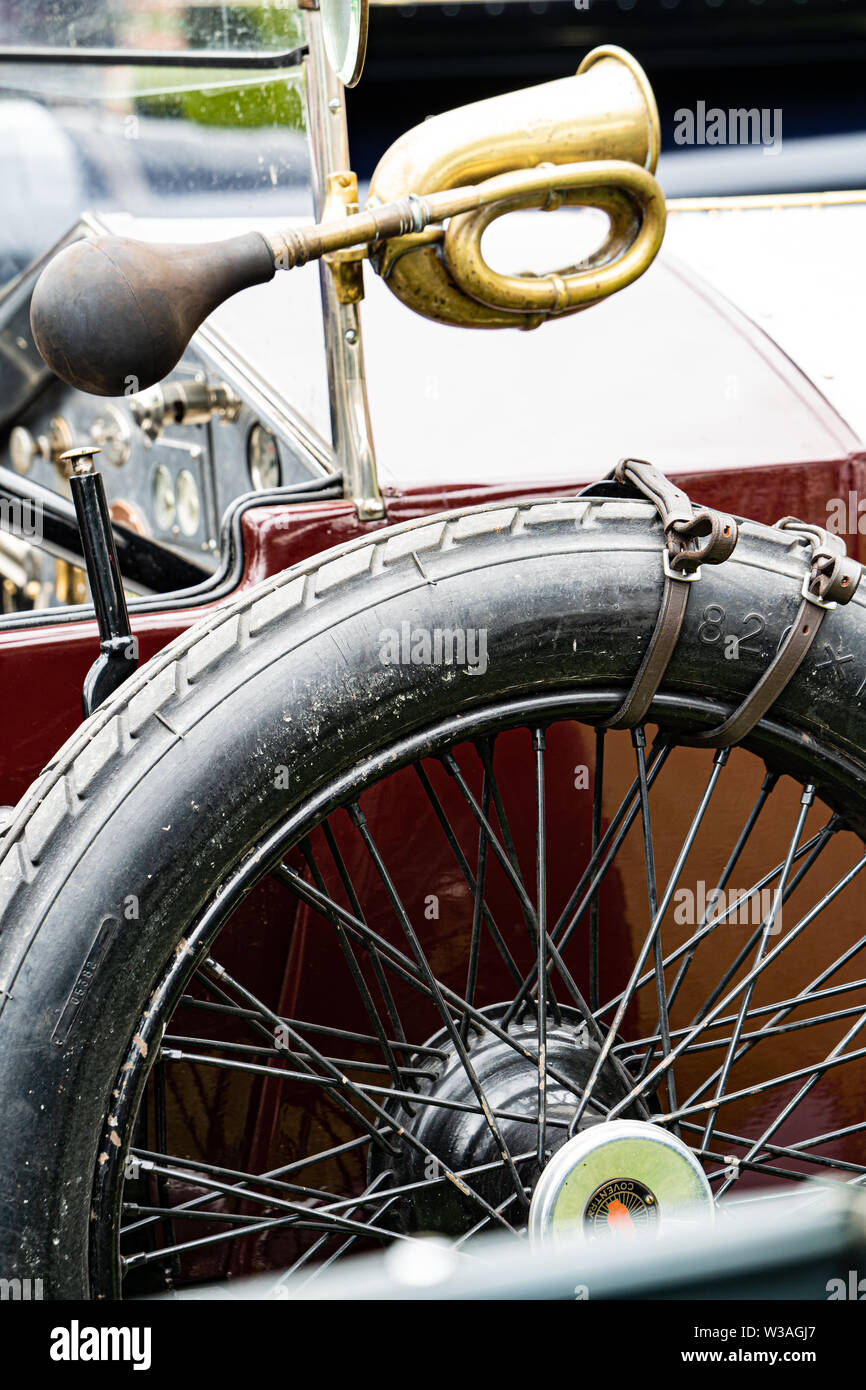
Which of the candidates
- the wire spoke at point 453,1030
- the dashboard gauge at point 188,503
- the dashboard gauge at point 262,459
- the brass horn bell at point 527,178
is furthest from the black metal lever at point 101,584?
the dashboard gauge at point 188,503

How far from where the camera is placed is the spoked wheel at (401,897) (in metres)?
1.13

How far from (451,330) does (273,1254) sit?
3.74 feet

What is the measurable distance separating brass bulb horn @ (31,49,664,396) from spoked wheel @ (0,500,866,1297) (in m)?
0.28

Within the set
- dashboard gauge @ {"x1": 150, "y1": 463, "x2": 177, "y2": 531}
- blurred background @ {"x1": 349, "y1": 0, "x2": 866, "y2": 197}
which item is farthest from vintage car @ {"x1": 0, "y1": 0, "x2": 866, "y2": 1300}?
blurred background @ {"x1": 349, "y1": 0, "x2": 866, "y2": 197}

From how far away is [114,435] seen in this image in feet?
7.72

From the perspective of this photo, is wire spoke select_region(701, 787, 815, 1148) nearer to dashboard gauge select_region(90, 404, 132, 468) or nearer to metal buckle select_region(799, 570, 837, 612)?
metal buckle select_region(799, 570, 837, 612)

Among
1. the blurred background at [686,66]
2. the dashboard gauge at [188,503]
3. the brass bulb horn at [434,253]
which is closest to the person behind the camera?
the brass bulb horn at [434,253]

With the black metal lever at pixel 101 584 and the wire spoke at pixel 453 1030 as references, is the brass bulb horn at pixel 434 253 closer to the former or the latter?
the black metal lever at pixel 101 584

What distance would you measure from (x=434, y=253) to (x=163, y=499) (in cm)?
90

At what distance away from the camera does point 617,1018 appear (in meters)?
1.31

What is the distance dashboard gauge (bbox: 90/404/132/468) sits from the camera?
2.32 metres

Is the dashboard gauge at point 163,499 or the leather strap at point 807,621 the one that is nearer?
the leather strap at point 807,621

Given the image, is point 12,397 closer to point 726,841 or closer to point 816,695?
point 726,841

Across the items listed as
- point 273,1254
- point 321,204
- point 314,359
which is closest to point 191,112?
Result: point 314,359
